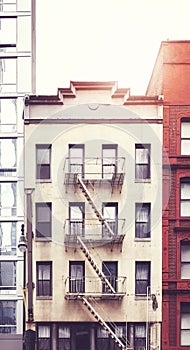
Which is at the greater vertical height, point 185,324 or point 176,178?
point 176,178

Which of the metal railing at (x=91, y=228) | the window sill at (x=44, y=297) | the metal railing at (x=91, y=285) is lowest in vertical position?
the window sill at (x=44, y=297)

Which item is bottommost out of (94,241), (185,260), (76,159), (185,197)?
(185,260)

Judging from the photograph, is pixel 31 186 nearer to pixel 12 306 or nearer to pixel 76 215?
pixel 76 215

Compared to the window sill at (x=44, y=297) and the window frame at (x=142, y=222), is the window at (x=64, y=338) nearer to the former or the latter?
the window sill at (x=44, y=297)

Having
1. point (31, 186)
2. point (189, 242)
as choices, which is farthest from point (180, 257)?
point (31, 186)

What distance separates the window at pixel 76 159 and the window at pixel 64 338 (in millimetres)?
2044

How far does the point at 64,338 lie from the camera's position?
300 inches

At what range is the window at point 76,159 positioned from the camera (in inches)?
307

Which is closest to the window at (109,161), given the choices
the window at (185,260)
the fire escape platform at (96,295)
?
the window at (185,260)

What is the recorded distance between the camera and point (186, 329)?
759 centimetres

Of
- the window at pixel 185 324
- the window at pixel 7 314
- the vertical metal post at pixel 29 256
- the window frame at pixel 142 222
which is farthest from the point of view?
the window at pixel 7 314

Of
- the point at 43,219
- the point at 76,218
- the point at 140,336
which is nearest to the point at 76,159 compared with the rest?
the point at 76,218

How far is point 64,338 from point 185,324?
1.57 m

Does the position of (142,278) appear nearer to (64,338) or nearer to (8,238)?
(64,338)
